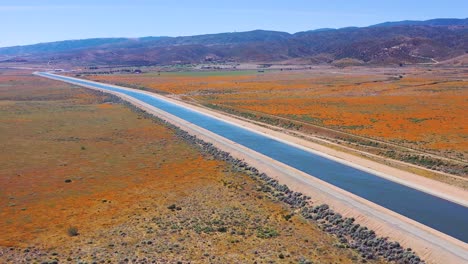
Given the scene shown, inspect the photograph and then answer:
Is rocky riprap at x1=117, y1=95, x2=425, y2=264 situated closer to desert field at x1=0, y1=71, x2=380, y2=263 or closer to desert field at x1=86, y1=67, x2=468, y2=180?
desert field at x1=0, y1=71, x2=380, y2=263

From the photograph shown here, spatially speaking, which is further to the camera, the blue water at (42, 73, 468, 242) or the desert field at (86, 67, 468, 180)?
the desert field at (86, 67, 468, 180)

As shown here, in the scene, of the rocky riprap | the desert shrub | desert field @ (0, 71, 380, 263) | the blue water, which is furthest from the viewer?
the blue water

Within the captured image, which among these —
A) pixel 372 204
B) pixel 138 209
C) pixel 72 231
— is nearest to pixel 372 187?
pixel 372 204

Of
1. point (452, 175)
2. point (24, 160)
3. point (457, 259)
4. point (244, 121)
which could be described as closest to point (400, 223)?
point (457, 259)

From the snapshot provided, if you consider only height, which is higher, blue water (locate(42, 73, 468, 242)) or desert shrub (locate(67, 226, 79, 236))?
desert shrub (locate(67, 226, 79, 236))

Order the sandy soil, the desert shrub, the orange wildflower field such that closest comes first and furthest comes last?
the sandy soil
the desert shrub
the orange wildflower field

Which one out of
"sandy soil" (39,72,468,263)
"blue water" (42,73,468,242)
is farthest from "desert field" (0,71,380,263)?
"blue water" (42,73,468,242)
